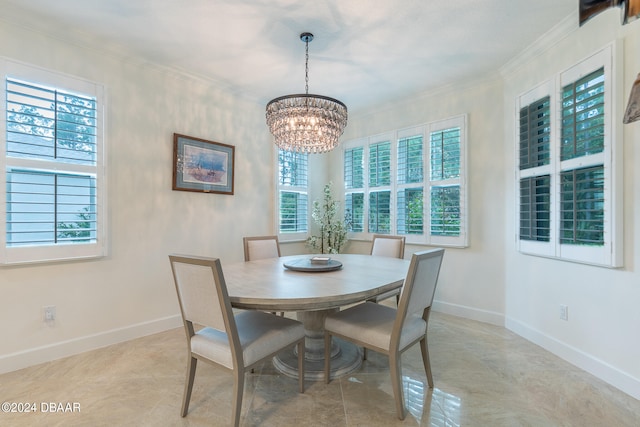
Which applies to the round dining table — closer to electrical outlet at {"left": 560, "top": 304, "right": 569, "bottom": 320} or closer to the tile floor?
the tile floor

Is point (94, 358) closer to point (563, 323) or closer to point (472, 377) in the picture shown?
point (472, 377)

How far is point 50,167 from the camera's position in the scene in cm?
240

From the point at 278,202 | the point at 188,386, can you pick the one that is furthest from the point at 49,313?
the point at 278,202

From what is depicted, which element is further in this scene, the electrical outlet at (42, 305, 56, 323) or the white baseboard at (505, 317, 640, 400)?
the electrical outlet at (42, 305, 56, 323)

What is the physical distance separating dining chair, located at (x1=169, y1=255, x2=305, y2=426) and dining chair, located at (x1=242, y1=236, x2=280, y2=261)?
1178mm

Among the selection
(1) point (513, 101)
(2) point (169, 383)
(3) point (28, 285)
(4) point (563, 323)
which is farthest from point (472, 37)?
(3) point (28, 285)

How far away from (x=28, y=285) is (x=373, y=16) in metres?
3.35

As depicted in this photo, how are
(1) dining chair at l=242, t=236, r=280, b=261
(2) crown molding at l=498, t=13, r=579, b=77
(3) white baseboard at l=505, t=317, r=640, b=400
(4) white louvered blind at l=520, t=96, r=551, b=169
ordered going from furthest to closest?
(1) dining chair at l=242, t=236, r=280, b=261 → (4) white louvered blind at l=520, t=96, r=551, b=169 → (2) crown molding at l=498, t=13, r=579, b=77 → (3) white baseboard at l=505, t=317, r=640, b=400

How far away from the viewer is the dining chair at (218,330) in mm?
1531

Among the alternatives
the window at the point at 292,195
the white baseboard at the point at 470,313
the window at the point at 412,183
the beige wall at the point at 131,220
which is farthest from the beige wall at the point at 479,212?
the beige wall at the point at 131,220

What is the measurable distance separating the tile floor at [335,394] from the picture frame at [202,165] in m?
1.68

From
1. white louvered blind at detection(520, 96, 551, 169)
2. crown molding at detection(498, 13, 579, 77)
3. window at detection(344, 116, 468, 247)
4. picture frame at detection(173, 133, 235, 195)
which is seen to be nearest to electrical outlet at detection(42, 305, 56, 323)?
picture frame at detection(173, 133, 235, 195)

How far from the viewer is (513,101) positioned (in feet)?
10.0

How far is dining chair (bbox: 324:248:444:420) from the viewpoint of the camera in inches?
67.5
